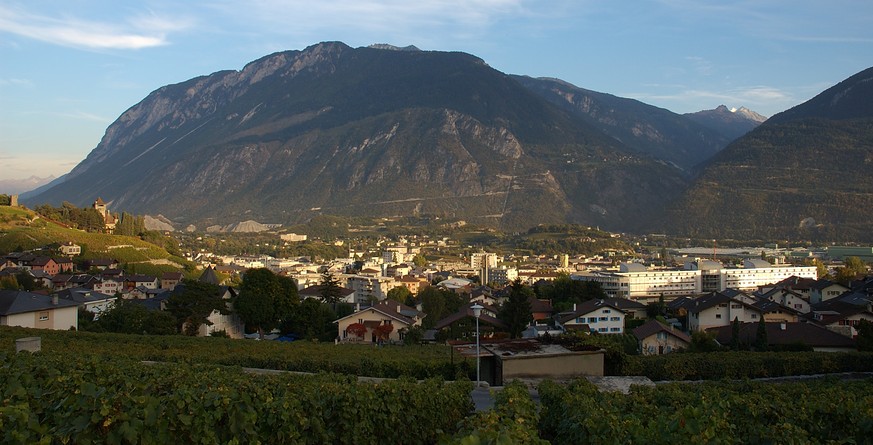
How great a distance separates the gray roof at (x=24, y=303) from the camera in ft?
108

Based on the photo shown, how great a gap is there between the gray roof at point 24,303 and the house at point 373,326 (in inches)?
530

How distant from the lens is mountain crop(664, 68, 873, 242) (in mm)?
148250

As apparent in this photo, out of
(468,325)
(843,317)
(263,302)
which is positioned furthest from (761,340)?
(263,302)

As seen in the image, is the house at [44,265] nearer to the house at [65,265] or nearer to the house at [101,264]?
the house at [65,265]

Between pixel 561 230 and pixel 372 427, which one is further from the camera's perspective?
pixel 561 230

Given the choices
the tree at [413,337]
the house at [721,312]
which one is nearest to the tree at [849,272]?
the house at [721,312]

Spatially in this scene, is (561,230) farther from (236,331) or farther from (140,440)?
(140,440)

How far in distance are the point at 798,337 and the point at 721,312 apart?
44.8 feet

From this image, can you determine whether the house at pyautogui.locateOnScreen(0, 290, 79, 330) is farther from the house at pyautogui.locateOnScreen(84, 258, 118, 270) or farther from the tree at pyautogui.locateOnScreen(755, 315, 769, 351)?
the house at pyautogui.locateOnScreen(84, 258, 118, 270)

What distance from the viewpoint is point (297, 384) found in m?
12.4

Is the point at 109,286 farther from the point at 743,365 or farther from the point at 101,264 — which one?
the point at 743,365

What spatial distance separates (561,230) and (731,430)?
157m

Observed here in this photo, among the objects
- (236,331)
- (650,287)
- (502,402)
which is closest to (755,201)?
(650,287)

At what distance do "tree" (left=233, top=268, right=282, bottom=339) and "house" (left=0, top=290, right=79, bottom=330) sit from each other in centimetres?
868
